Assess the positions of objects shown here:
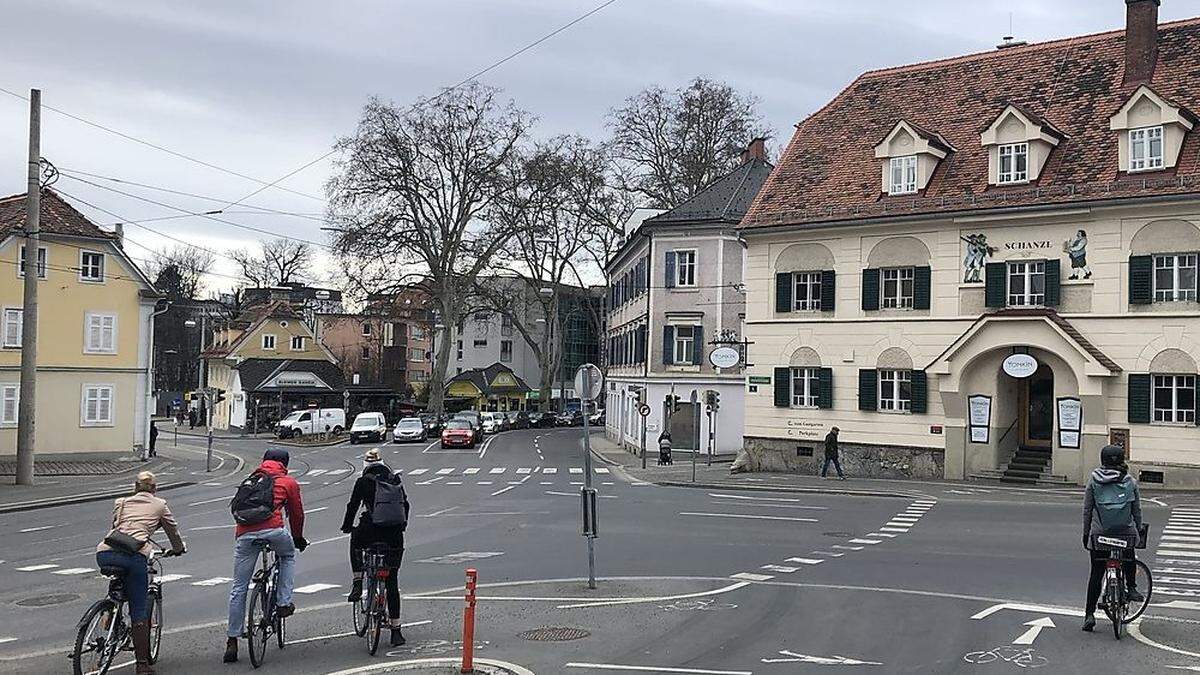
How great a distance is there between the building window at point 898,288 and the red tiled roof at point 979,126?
1849 millimetres

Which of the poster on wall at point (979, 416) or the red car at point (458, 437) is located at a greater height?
the poster on wall at point (979, 416)

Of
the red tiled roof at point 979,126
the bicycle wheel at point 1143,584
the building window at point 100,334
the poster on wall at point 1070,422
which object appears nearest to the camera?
the bicycle wheel at point 1143,584

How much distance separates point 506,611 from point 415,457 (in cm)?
3890

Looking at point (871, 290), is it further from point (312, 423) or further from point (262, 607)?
point (312, 423)

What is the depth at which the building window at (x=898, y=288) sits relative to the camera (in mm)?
34906

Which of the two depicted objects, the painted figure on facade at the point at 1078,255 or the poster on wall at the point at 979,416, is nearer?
the painted figure on facade at the point at 1078,255

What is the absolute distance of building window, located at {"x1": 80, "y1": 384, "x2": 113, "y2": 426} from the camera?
41625 millimetres

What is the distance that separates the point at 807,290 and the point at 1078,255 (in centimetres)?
861

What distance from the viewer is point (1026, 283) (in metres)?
32.6

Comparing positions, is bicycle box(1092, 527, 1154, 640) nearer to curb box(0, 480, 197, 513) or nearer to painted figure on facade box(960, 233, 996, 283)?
painted figure on facade box(960, 233, 996, 283)

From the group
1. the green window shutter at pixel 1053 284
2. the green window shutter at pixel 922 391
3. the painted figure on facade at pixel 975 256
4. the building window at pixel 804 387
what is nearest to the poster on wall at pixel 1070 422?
the green window shutter at pixel 1053 284

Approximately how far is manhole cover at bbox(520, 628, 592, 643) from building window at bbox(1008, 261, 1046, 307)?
24363mm

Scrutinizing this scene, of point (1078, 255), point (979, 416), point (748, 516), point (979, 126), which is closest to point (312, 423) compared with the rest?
point (979, 416)

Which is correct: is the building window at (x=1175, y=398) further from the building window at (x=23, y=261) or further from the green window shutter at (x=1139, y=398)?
the building window at (x=23, y=261)
